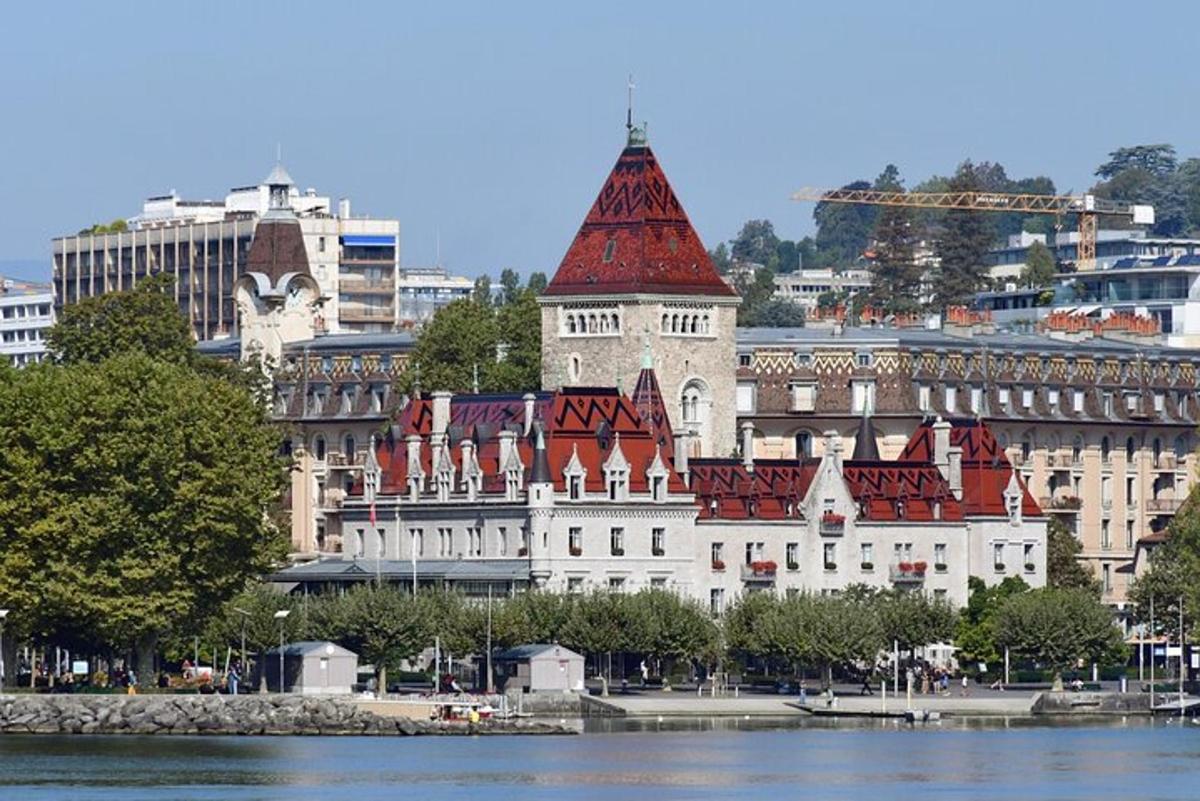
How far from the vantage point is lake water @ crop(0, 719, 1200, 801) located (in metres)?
131

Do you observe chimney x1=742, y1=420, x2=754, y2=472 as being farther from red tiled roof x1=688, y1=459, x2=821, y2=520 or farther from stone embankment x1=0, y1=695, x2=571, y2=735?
stone embankment x1=0, y1=695, x2=571, y2=735

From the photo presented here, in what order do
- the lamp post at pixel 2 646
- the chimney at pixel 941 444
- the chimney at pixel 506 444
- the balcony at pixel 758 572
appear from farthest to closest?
the chimney at pixel 941 444, the balcony at pixel 758 572, the chimney at pixel 506 444, the lamp post at pixel 2 646

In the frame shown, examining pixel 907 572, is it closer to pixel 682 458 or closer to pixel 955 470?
pixel 955 470

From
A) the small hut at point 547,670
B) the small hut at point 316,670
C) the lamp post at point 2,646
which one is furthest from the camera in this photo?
the small hut at point 547,670

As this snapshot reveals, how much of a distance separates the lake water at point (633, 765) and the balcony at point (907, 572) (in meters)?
29.3

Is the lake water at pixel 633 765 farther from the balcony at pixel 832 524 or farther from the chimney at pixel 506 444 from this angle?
the balcony at pixel 832 524

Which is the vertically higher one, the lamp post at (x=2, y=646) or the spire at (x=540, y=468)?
the spire at (x=540, y=468)

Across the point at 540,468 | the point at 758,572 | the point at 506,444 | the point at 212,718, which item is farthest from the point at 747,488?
the point at 212,718

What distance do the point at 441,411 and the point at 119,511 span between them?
114 ft

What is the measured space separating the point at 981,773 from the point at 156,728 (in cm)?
2930

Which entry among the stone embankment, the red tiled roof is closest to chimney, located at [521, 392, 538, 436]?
the red tiled roof

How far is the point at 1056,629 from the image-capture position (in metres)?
181

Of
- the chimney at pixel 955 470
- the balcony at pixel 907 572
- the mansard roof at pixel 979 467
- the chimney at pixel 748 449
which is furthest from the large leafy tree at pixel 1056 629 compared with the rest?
the chimney at pixel 748 449

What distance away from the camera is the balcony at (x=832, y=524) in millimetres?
190375
